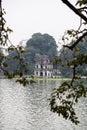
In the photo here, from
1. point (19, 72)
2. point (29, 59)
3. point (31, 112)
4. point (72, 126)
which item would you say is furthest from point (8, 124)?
point (29, 59)

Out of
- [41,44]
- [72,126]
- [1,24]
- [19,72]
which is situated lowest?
[72,126]

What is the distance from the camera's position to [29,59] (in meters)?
126

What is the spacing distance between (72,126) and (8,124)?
390 centimetres

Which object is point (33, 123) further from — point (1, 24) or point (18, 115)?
point (1, 24)

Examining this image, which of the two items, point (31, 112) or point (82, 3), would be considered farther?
point (31, 112)

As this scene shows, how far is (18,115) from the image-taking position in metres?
29.7

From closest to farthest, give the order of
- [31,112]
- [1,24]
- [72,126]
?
1. [1,24]
2. [72,126]
3. [31,112]

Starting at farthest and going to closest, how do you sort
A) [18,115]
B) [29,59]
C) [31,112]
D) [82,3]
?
[29,59] → [31,112] → [18,115] → [82,3]

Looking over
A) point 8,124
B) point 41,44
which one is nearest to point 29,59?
point 41,44

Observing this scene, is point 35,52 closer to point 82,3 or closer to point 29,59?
point 29,59

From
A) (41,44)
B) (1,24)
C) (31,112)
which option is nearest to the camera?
(1,24)

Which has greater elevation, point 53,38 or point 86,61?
point 53,38

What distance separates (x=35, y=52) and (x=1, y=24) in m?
124

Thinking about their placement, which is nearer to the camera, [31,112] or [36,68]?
[31,112]
